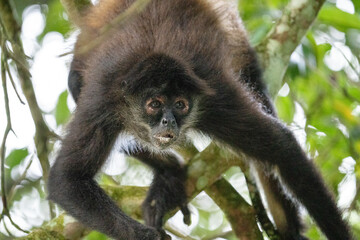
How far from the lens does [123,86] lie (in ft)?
18.8

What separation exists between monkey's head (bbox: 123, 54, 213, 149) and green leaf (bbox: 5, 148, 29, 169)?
1.14 m

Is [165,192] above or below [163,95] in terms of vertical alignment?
below

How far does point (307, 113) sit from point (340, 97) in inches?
16.0

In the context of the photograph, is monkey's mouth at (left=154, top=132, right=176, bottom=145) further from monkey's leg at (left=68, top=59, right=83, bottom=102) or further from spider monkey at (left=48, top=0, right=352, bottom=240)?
monkey's leg at (left=68, top=59, right=83, bottom=102)

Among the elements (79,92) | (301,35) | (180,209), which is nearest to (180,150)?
(180,209)

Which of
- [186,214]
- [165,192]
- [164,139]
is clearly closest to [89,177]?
[164,139]

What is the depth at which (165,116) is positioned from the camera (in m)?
5.66

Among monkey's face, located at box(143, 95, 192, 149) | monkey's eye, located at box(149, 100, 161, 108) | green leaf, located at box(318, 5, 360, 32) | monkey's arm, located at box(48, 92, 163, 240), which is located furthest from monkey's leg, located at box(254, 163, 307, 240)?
green leaf, located at box(318, 5, 360, 32)

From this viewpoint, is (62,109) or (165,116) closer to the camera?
(165,116)

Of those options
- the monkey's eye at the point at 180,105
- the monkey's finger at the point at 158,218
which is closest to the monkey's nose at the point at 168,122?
the monkey's eye at the point at 180,105

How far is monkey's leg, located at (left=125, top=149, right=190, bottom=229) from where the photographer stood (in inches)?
247

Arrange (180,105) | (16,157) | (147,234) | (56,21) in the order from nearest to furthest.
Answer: (147,234) → (180,105) → (16,157) → (56,21)

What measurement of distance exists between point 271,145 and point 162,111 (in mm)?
1043

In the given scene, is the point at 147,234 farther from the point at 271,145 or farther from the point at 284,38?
the point at 284,38
